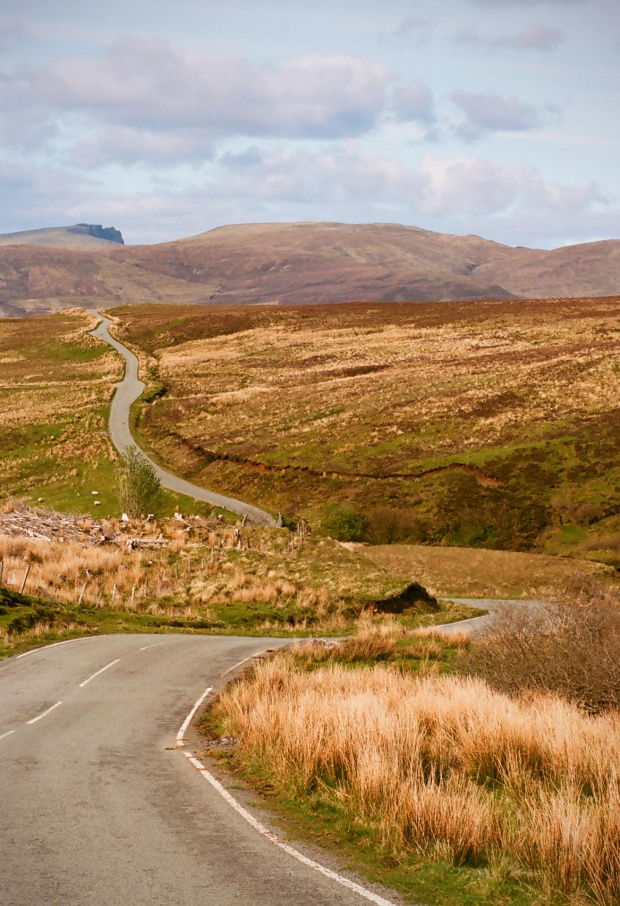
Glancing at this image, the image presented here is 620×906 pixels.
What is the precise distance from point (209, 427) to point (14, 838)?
3387 inches

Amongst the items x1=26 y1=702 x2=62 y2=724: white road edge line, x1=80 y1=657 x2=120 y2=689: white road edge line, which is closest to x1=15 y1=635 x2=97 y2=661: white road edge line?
x1=80 y1=657 x2=120 y2=689: white road edge line

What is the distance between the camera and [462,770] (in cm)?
1120

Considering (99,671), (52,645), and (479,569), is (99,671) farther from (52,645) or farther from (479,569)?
(479,569)

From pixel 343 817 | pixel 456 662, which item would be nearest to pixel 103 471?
pixel 456 662

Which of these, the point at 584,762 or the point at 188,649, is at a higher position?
the point at 584,762

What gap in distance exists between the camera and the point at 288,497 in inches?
2795

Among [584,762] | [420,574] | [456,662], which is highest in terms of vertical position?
[584,762]

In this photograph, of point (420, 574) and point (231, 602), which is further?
point (420, 574)

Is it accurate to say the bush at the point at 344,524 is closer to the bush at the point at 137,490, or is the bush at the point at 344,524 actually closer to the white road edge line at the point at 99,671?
the bush at the point at 137,490

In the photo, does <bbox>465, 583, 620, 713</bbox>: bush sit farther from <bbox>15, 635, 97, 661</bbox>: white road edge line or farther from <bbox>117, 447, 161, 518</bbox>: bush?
<bbox>117, 447, 161, 518</bbox>: bush

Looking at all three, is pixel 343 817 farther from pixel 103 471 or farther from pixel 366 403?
pixel 366 403

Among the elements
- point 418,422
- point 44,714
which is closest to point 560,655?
point 44,714

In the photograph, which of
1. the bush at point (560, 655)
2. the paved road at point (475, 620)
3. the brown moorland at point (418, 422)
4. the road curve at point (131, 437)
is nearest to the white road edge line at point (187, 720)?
the bush at point (560, 655)

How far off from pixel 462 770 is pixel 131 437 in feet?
276
